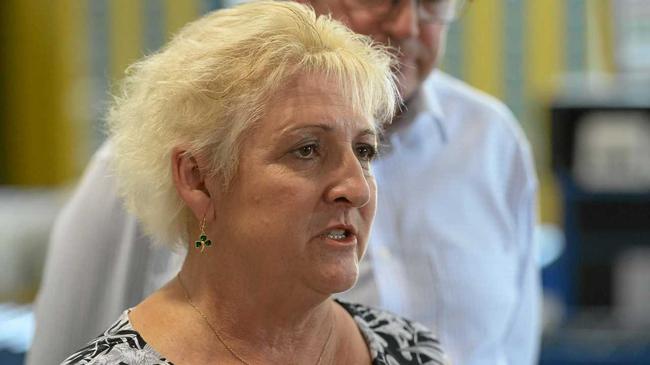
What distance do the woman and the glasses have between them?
1.20 feet

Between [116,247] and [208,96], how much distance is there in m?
0.70

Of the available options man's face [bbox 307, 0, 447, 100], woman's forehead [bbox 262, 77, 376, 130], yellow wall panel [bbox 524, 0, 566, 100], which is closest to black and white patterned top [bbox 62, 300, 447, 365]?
woman's forehead [bbox 262, 77, 376, 130]

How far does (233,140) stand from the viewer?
6.17 feet

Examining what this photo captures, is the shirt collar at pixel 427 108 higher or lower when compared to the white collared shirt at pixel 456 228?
higher

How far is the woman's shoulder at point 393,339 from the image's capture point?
7.06ft

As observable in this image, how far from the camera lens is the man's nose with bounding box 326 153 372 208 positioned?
6.12 ft

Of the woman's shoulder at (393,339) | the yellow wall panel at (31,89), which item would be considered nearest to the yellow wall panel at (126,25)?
the yellow wall panel at (31,89)

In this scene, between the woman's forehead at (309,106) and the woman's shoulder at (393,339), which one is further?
the woman's shoulder at (393,339)

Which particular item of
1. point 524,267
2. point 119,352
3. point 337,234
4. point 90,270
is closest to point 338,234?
point 337,234

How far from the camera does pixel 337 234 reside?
189 centimetres

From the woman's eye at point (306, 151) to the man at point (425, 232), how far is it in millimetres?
548

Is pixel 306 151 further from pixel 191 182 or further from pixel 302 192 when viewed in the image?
pixel 191 182

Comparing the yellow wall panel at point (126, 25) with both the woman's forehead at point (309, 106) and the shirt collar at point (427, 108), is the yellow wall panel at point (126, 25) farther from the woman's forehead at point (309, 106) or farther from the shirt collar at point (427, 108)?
the woman's forehead at point (309, 106)

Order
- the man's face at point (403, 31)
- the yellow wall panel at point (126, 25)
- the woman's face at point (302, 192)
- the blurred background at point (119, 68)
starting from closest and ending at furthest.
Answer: the woman's face at point (302, 192), the man's face at point (403, 31), the blurred background at point (119, 68), the yellow wall panel at point (126, 25)
